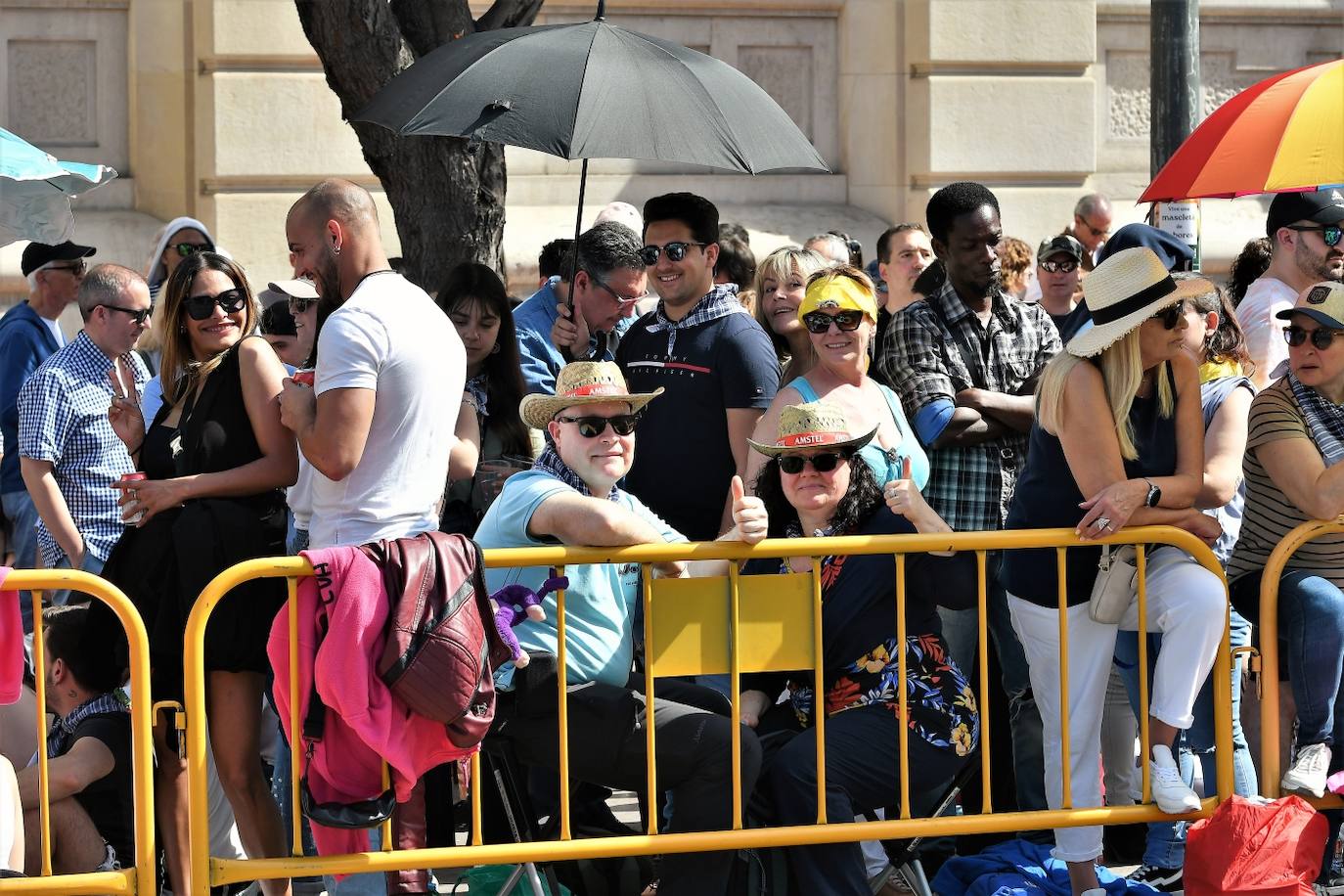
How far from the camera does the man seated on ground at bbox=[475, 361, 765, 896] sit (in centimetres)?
498

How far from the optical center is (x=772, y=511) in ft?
18.0

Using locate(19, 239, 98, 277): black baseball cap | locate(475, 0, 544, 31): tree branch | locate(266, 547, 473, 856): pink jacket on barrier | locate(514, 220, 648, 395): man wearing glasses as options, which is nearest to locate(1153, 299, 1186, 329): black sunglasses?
locate(514, 220, 648, 395): man wearing glasses

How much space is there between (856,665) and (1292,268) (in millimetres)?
2870

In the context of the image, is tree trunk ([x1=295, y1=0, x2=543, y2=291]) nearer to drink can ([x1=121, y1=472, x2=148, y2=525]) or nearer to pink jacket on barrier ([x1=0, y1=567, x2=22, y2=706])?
drink can ([x1=121, y1=472, x2=148, y2=525])

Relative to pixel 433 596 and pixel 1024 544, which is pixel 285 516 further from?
pixel 1024 544

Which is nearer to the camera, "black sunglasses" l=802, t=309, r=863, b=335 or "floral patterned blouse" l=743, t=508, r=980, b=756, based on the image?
"floral patterned blouse" l=743, t=508, r=980, b=756

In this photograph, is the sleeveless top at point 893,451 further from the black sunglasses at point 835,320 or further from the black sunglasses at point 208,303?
the black sunglasses at point 208,303

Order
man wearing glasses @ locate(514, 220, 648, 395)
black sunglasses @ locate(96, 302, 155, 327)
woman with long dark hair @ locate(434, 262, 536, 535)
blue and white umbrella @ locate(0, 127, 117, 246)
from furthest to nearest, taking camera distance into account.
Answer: black sunglasses @ locate(96, 302, 155, 327), man wearing glasses @ locate(514, 220, 648, 395), blue and white umbrella @ locate(0, 127, 117, 246), woman with long dark hair @ locate(434, 262, 536, 535)

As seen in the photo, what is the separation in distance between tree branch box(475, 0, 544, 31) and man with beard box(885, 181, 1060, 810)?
242 centimetres

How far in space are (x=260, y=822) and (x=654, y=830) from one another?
3.64ft

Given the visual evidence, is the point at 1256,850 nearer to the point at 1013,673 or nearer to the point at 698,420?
the point at 1013,673

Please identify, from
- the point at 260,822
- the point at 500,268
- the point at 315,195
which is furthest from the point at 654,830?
the point at 500,268

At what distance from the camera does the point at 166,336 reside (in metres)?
5.44

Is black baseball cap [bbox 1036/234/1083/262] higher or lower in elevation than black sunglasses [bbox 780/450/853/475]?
higher
